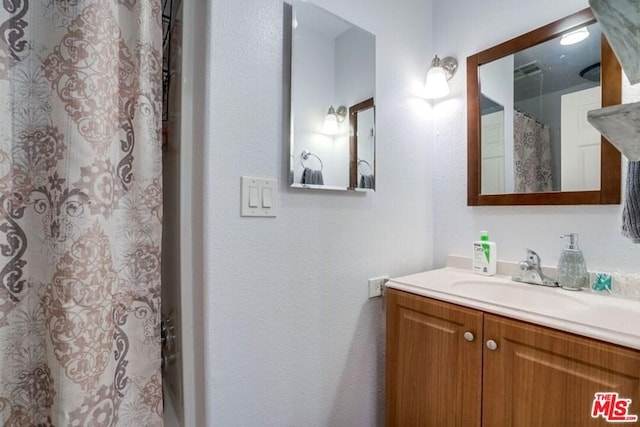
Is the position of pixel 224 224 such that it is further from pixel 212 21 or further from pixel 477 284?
pixel 477 284

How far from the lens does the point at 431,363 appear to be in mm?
1031

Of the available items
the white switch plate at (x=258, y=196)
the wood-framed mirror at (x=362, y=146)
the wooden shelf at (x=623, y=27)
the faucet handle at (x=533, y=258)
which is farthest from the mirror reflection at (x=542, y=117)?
the white switch plate at (x=258, y=196)

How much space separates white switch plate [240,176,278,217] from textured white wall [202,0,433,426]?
3 centimetres

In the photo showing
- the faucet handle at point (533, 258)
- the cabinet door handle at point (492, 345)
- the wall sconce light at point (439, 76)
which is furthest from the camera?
the wall sconce light at point (439, 76)

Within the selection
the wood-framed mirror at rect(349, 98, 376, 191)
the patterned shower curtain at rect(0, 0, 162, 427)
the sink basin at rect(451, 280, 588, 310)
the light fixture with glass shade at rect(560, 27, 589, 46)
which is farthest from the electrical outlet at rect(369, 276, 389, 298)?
the light fixture with glass shade at rect(560, 27, 589, 46)

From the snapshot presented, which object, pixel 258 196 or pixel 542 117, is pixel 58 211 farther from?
pixel 542 117

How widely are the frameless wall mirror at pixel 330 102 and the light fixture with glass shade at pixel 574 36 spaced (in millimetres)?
743

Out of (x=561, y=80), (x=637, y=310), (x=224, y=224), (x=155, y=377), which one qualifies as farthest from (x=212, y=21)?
(x=637, y=310)

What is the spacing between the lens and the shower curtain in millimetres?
1188

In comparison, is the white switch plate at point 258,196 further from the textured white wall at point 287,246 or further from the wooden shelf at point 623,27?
the wooden shelf at point 623,27

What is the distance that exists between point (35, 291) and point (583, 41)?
1928mm

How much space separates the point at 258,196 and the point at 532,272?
1.11m

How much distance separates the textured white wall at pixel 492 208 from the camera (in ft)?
3.45

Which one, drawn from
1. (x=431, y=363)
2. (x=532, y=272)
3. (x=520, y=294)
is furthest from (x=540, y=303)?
(x=431, y=363)
